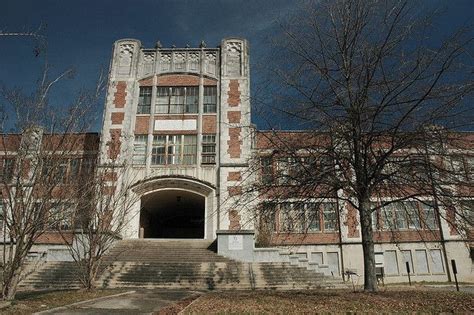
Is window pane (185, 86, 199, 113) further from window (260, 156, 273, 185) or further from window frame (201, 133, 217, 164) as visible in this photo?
window (260, 156, 273, 185)

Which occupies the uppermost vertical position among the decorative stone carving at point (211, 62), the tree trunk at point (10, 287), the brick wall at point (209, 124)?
the decorative stone carving at point (211, 62)

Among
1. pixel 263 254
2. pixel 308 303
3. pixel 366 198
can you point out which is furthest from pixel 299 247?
pixel 308 303

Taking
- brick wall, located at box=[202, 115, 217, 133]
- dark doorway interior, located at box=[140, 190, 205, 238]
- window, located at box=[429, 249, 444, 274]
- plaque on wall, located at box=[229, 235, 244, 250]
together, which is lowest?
window, located at box=[429, 249, 444, 274]

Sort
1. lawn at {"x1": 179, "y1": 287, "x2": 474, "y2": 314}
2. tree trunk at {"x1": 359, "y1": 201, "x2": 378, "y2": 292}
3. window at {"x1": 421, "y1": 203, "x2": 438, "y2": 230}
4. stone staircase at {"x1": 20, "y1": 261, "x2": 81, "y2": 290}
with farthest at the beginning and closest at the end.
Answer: stone staircase at {"x1": 20, "y1": 261, "x2": 81, "y2": 290} < tree trunk at {"x1": 359, "y1": 201, "x2": 378, "y2": 292} < window at {"x1": 421, "y1": 203, "x2": 438, "y2": 230} < lawn at {"x1": 179, "y1": 287, "x2": 474, "y2": 314}

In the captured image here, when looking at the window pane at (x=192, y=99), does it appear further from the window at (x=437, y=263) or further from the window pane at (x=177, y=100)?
the window at (x=437, y=263)

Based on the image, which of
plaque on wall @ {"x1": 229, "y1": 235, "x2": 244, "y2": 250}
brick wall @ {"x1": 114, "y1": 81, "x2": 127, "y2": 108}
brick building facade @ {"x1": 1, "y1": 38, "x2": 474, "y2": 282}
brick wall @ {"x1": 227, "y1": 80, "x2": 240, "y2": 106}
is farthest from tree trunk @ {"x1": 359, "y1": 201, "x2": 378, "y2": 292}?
brick wall @ {"x1": 114, "y1": 81, "x2": 127, "y2": 108}

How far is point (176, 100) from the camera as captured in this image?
85.8ft

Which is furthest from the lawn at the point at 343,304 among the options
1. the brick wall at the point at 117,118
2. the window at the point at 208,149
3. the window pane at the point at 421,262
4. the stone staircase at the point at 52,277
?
the brick wall at the point at 117,118

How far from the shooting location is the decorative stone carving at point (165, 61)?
26844 mm

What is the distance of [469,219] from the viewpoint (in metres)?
8.95

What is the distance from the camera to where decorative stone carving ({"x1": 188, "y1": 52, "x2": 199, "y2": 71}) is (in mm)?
26844

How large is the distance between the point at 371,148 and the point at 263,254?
34.1 feet

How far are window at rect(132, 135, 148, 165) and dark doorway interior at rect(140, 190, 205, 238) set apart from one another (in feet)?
7.79

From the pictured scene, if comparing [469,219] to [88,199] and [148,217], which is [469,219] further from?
[148,217]
